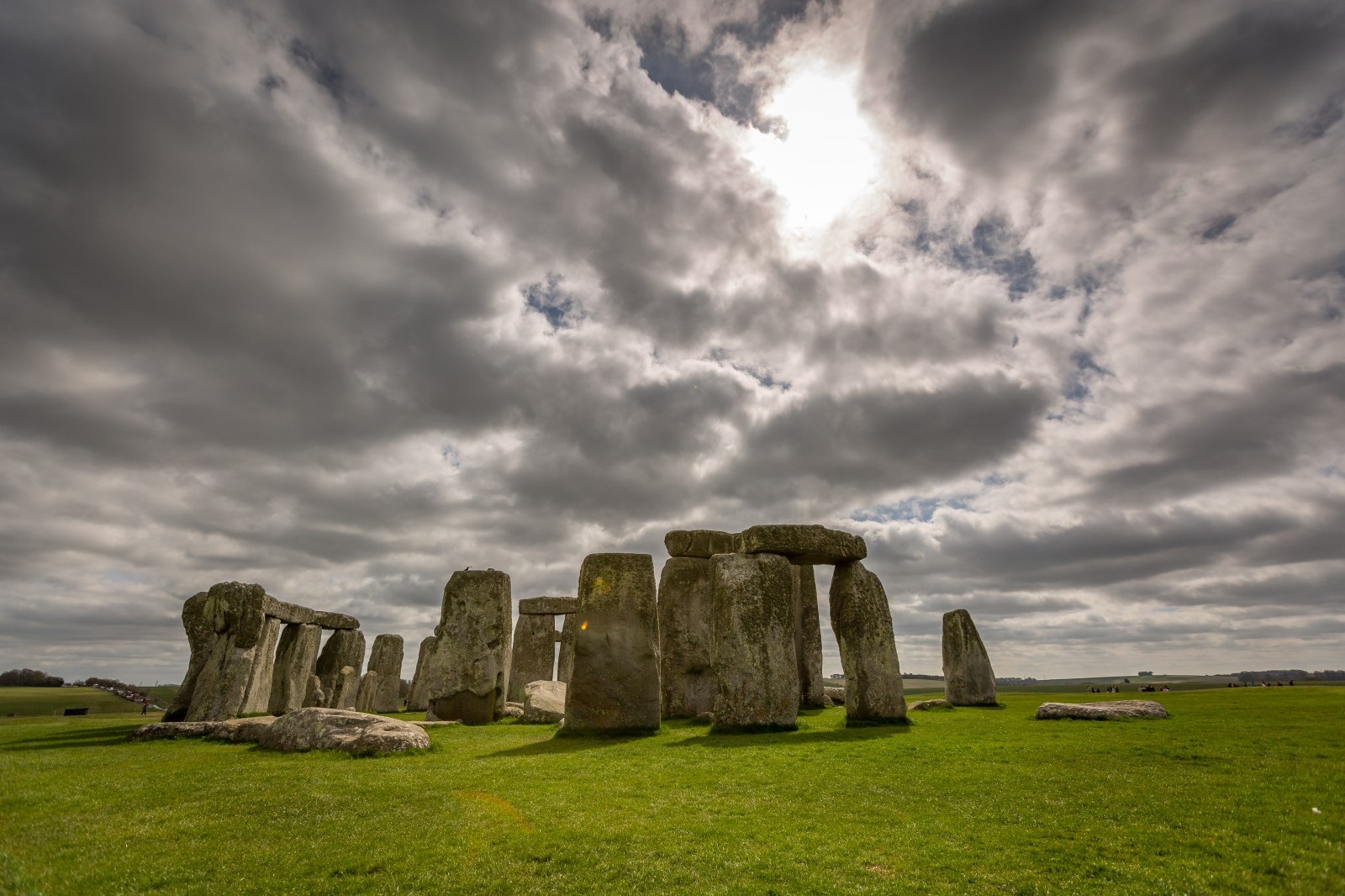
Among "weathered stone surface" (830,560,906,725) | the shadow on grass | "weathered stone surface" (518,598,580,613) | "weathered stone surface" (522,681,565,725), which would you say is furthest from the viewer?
"weathered stone surface" (518,598,580,613)

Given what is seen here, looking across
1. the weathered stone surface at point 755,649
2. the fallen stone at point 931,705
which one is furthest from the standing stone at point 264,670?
the fallen stone at point 931,705

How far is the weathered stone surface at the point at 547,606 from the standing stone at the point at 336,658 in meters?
7.08

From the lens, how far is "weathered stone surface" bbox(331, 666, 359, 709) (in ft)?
92.0

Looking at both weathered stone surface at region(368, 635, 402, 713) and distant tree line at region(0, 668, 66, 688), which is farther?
distant tree line at region(0, 668, 66, 688)

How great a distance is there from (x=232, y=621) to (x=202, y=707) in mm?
2232

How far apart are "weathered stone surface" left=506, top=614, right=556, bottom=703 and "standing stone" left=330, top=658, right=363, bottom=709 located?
21.2 ft

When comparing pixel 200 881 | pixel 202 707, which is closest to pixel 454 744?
pixel 200 881

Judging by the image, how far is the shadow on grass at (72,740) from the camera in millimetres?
13836

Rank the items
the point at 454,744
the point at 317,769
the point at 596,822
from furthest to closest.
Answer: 1. the point at 454,744
2. the point at 317,769
3. the point at 596,822

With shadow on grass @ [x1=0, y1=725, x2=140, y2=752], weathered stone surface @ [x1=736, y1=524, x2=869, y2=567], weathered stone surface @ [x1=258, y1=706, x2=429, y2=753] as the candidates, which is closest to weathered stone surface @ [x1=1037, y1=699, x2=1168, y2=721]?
weathered stone surface @ [x1=736, y1=524, x2=869, y2=567]

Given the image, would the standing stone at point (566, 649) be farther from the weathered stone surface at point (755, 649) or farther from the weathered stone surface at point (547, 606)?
the weathered stone surface at point (755, 649)

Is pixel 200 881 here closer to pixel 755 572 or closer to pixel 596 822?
pixel 596 822

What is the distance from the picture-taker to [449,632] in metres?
19.7

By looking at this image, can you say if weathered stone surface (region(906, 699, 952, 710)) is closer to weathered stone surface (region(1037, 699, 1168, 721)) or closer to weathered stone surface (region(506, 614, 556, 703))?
weathered stone surface (region(1037, 699, 1168, 721))
